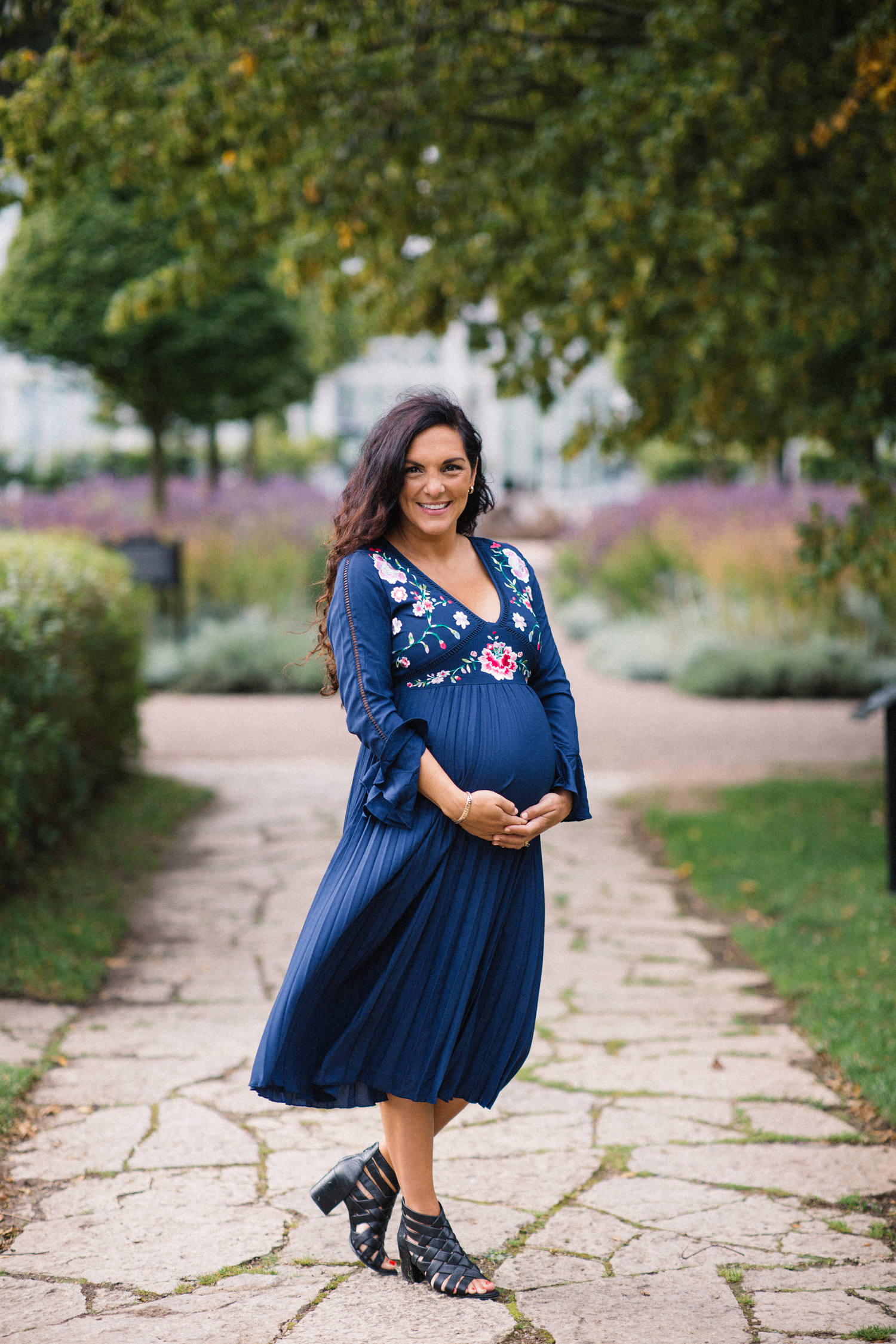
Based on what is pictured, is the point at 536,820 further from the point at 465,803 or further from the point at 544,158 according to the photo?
the point at 544,158

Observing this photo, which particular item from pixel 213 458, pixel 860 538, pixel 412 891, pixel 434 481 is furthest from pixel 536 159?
pixel 213 458

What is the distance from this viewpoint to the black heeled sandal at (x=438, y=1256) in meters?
2.63

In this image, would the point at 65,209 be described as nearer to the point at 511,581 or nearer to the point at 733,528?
the point at 733,528

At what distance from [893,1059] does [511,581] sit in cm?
204

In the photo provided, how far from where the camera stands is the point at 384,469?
8.70ft

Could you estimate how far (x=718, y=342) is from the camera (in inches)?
270

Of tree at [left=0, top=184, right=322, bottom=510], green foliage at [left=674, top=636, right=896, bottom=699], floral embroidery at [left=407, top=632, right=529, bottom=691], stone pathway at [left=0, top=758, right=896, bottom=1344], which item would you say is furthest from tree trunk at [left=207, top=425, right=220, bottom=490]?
floral embroidery at [left=407, top=632, right=529, bottom=691]

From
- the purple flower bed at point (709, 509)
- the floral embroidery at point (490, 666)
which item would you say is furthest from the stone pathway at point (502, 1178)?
the purple flower bed at point (709, 509)

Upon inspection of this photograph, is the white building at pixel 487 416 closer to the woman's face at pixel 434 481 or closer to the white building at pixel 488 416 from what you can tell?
the white building at pixel 488 416

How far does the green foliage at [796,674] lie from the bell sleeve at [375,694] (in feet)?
31.1

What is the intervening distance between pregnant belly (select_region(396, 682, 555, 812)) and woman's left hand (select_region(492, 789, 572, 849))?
3 cm

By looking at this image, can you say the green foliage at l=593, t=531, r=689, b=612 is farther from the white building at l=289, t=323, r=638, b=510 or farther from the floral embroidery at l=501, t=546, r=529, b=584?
the white building at l=289, t=323, r=638, b=510

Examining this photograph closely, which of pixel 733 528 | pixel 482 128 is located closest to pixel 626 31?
pixel 482 128

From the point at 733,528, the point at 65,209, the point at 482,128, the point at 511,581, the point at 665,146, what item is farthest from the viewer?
the point at 733,528
